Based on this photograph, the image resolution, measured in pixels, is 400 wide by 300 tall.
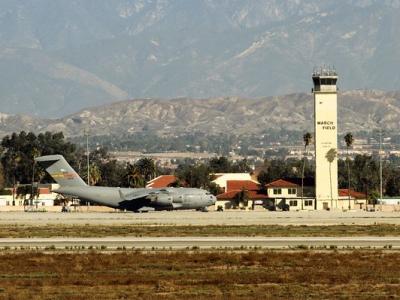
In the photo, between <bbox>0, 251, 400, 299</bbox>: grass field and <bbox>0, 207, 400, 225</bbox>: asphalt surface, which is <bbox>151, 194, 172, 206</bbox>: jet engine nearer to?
<bbox>0, 207, 400, 225</bbox>: asphalt surface

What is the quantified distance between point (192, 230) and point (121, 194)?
4229 cm

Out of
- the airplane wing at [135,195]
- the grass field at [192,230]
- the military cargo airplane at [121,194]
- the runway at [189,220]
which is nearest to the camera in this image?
the grass field at [192,230]

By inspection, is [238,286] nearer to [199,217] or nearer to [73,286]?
[73,286]

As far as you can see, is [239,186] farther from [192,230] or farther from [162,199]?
[192,230]

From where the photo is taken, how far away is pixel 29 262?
6088 centimetres

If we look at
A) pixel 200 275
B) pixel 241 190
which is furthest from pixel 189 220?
pixel 241 190

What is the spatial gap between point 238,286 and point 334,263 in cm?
914

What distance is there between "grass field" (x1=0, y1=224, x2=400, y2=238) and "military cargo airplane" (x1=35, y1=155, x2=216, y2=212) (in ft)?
97.4

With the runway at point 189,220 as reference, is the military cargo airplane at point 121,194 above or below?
above

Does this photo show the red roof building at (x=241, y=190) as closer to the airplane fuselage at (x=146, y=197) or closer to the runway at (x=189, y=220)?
the airplane fuselage at (x=146, y=197)

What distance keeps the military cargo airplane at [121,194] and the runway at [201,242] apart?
166 ft

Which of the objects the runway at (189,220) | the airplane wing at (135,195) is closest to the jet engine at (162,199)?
the airplane wing at (135,195)

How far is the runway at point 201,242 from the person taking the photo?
71562mm

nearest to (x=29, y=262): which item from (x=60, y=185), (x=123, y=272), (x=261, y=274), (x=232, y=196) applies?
(x=123, y=272)
